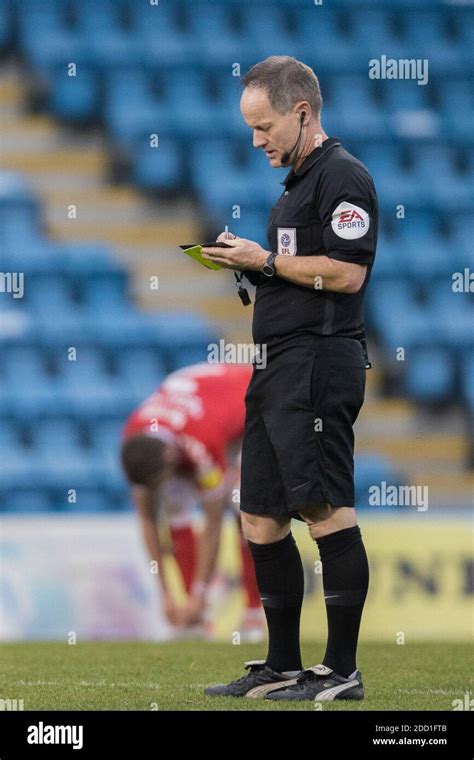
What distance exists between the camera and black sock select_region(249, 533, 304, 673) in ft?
14.0

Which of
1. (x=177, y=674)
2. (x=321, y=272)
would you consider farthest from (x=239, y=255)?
(x=177, y=674)

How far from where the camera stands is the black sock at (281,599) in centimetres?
426

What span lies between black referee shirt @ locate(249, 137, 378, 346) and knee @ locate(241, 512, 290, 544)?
0.52m

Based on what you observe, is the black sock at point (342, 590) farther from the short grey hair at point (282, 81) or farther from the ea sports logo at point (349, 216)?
the short grey hair at point (282, 81)

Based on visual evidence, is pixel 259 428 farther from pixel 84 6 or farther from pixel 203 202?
pixel 84 6

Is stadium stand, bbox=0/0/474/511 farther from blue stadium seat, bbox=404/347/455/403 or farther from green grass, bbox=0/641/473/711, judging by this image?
green grass, bbox=0/641/473/711

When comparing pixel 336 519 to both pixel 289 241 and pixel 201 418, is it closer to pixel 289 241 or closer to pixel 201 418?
pixel 289 241

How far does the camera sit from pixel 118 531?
7766 millimetres

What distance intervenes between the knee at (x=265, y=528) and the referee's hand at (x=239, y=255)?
735 millimetres

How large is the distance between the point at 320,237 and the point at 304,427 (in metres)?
0.55

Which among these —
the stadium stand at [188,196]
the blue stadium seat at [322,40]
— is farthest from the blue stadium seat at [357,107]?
the blue stadium seat at [322,40]

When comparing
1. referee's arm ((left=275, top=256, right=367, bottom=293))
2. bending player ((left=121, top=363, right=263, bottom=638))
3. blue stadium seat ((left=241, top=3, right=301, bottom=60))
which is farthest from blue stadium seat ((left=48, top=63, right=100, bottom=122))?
referee's arm ((left=275, top=256, right=367, bottom=293))

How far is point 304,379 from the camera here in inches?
162

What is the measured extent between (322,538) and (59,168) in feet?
24.6
